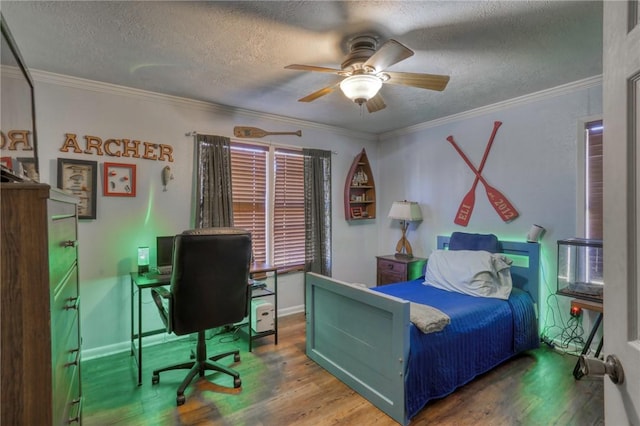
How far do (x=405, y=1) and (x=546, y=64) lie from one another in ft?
4.93

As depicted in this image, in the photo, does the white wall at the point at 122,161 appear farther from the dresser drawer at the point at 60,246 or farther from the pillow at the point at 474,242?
the pillow at the point at 474,242

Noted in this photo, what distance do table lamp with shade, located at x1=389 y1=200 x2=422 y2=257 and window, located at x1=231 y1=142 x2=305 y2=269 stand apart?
125cm

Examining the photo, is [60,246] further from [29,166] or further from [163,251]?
[163,251]

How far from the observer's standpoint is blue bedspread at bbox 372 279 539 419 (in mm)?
2004

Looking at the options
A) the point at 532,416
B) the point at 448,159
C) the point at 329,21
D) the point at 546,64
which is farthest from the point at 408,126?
the point at 532,416

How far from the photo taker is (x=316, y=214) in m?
4.03

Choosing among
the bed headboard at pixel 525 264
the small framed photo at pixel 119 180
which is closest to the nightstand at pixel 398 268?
the bed headboard at pixel 525 264

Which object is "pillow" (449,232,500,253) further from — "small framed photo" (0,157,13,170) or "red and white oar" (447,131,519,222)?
"small framed photo" (0,157,13,170)

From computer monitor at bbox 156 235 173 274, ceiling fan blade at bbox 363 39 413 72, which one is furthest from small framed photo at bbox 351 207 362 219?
ceiling fan blade at bbox 363 39 413 72

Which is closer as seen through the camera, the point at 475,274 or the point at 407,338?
the point at 407,338

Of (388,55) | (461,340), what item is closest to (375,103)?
(388,55)

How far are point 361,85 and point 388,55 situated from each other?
0.27 m

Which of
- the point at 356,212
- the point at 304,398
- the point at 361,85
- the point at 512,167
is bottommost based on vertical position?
the point at 304,398

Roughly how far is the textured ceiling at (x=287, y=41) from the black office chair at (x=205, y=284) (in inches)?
51.1
